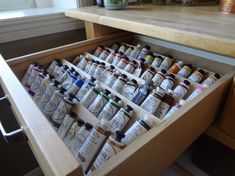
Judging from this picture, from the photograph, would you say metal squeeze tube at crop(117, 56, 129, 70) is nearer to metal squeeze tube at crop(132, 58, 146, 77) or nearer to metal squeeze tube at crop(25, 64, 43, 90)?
metal squeeze tube at crop(132, 58, 146, 77)

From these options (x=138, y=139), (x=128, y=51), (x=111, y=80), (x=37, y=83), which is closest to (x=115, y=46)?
(x=128, y=51)


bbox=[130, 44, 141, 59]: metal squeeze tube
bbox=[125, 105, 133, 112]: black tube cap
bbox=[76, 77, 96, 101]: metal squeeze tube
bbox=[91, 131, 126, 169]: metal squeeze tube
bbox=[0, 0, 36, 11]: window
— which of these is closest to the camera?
bbox=[91, 131, 126, 169]: metal squeeze tube

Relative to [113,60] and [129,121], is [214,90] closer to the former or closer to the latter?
[129,121]

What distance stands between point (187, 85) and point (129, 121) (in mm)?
218

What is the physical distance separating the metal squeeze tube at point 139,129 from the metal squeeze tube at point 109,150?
0.11 ft

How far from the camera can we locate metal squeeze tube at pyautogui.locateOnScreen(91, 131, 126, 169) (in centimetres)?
44

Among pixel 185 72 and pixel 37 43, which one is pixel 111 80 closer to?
pixel 185 72

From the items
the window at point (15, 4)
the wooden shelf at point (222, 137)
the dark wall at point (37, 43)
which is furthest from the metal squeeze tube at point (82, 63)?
the window at point (15, 4)

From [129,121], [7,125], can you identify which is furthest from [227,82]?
[7,125]

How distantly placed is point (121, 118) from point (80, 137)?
0.39ft

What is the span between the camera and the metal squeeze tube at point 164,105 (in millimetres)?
571

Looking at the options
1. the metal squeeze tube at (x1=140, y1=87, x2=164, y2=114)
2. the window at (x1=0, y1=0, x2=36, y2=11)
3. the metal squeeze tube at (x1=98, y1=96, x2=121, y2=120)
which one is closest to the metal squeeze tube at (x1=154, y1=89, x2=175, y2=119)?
the metal squeeze tube at (x1=140, y1=87, x2=164, y2=114)

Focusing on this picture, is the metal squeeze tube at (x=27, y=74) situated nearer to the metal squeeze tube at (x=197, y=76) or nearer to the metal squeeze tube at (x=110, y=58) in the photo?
the metal squeeze tube at (x=110, y=58)

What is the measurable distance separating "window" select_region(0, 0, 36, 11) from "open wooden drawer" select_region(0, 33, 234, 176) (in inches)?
28.9
